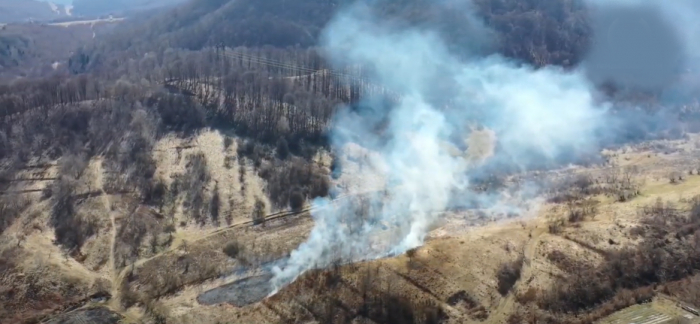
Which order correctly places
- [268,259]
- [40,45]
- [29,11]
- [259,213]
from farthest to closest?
[29,11], [40,45], [259,213], [268,259]

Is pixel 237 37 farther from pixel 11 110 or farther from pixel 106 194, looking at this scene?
pixel 106 194

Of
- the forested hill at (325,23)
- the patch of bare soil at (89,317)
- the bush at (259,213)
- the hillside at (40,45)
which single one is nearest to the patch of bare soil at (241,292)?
the patch of bare soil at (89,317)

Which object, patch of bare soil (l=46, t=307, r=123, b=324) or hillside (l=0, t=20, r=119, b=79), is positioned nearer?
Result: patch of bare soil (l=46, t=307, r=123, b=324)

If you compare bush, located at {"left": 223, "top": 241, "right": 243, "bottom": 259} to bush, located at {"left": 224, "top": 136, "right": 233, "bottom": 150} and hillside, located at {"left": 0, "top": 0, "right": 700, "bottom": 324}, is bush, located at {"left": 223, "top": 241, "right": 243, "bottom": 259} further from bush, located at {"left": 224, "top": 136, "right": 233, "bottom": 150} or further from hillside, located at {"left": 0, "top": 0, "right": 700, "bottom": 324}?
bush, located at {"left": 224, "top": 136, "right": 233, "bottom": 150}

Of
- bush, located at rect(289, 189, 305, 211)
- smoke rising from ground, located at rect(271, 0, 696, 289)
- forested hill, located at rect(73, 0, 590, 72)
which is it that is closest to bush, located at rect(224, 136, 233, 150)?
smoke rising from ground, located at rect(271, 0, 696, 289)

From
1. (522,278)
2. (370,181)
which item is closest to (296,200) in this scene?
(370,181)

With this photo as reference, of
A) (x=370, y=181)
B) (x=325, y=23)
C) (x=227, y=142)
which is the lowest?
(x=370, y=181)

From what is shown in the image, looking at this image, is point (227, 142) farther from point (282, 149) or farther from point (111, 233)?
point (111, 233)
